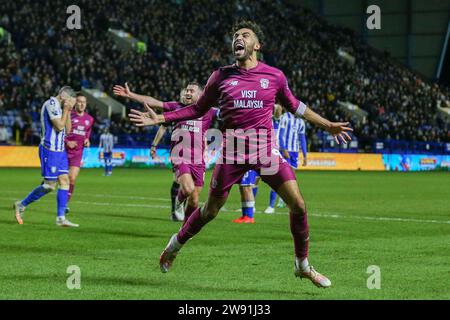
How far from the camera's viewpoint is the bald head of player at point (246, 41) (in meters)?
8.23

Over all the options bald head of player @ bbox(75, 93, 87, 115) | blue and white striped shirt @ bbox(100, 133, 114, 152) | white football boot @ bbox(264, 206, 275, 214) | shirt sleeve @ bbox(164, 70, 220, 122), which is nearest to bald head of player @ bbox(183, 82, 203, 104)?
bald head of player @ bbox(75, 93, 87, 115)

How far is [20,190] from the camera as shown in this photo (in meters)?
22.8

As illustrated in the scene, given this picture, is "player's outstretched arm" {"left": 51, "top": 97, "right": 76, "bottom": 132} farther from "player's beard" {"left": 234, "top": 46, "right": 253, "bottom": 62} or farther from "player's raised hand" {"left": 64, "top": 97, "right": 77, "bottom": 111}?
"player's beard" {"left": 234, "top": 46, "right": 253, "bottom": 62}

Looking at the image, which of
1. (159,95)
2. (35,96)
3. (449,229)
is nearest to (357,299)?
(449,229)

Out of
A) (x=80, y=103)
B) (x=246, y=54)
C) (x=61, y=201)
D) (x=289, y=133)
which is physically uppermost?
(x=246, y=54)

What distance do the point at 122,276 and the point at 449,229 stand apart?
23.0 ft

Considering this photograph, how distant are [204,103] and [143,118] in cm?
82

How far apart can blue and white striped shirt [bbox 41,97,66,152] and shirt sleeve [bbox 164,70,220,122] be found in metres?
5.57

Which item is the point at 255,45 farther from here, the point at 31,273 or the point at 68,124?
the point at 68,124

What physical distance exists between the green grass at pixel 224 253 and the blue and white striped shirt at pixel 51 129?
1.36m

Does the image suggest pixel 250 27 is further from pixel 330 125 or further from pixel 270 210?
pixel 270 210

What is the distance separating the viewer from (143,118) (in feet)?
26.4

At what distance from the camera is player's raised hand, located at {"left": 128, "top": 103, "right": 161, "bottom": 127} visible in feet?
26.2

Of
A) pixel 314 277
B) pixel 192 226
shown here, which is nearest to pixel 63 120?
pixel 192 226
